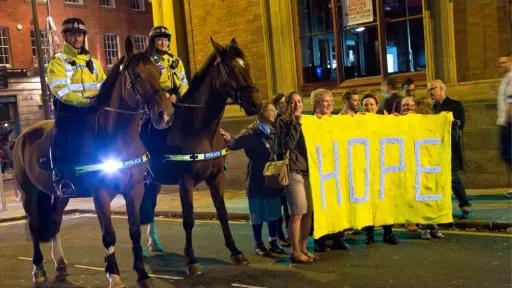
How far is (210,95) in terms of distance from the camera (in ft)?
22.6

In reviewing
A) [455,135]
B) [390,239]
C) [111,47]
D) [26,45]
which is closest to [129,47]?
[390,239]

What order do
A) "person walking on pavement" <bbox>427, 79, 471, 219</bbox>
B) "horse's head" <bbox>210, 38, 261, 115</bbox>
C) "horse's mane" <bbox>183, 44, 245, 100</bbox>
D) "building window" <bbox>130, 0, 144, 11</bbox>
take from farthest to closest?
"building window" <bbox>130, 0, 144, 11</bbox>, "person walking on pavement" <bbox>427, 79, 471, 219</bbox>, "horse's mane" <bbox>183, 44, 245, 100</bbox>, "horse's head" <bbox>210, 38, 261, 115</bbox>

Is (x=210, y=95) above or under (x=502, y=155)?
above

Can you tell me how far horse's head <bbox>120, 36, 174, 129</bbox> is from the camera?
5.71m

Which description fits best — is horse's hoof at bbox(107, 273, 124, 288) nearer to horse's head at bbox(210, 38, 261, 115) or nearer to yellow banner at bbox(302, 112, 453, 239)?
horse's head at bbox(210, 38, 261, 115)

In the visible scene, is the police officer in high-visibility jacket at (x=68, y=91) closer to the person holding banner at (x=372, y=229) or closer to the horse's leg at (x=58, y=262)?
the horse's leg at (x=58, y=262)

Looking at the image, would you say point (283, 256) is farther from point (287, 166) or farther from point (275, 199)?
point (287, 166)

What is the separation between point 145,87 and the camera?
575cm

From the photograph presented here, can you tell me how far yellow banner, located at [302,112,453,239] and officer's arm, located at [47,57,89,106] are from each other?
116 inches

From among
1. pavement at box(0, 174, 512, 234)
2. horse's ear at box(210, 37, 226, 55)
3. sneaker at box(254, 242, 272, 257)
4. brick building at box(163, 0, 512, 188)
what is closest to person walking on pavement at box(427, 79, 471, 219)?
pavement at box(0, 174, 512, 234)

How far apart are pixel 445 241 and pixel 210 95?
11.7 feet

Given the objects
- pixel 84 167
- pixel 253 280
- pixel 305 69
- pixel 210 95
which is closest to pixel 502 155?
pixel 253 280

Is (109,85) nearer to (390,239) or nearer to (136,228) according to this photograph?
(136,228)

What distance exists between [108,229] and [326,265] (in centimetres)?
250
